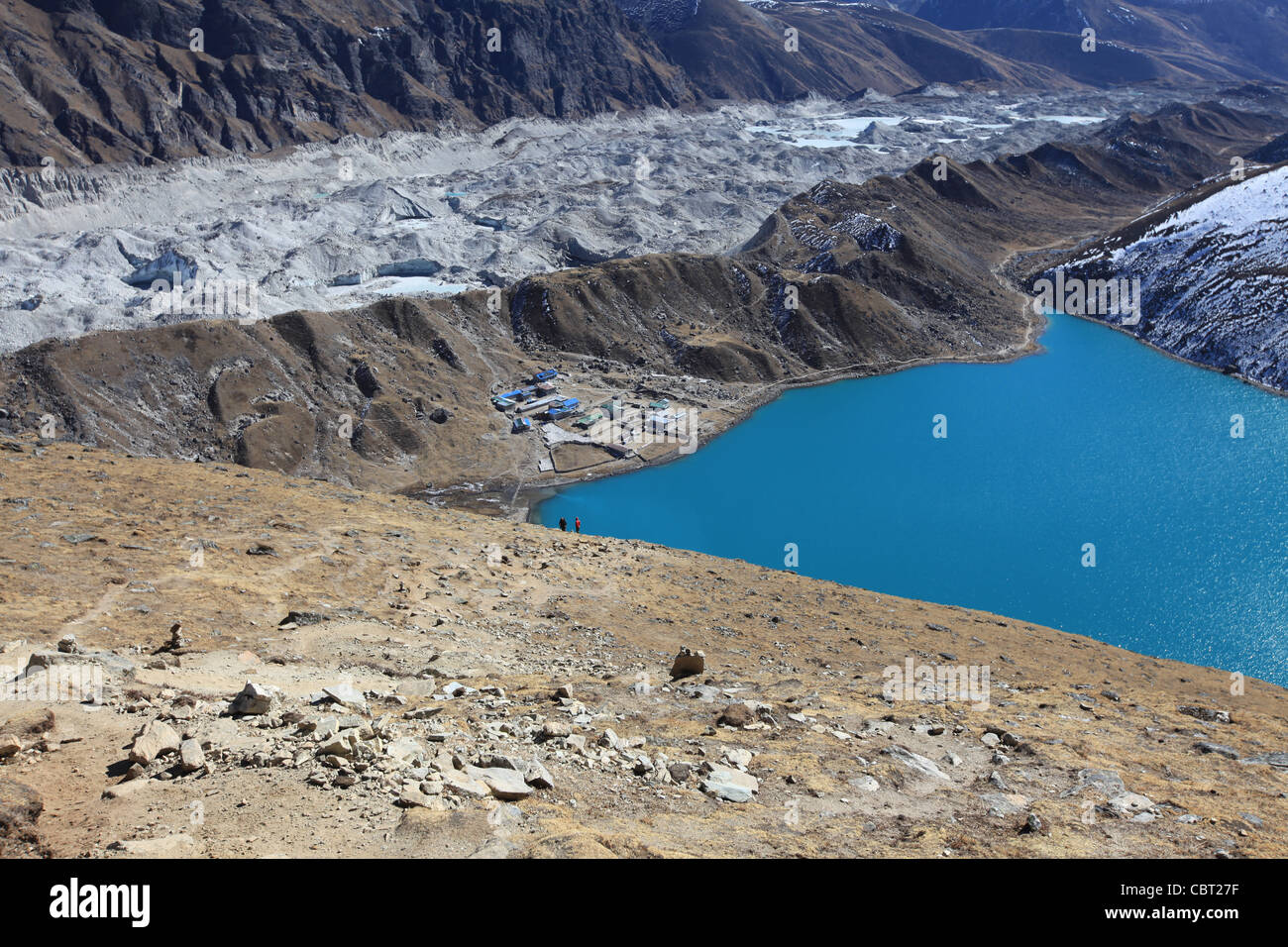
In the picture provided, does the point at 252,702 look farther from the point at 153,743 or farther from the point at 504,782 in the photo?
the point at 504,782

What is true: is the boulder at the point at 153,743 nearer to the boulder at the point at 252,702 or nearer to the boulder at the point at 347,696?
the boulder at the point at 252,702

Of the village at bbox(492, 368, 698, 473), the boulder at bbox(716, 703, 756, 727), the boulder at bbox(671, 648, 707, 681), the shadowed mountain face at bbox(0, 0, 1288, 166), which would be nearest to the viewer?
the boulder at bbox(716, 703, 756, 727)

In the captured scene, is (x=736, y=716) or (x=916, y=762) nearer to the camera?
(x=916, y=762)

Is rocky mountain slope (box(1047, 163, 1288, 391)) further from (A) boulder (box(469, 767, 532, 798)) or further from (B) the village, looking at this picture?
(A) boulder (box(469, 767, 532, 798))

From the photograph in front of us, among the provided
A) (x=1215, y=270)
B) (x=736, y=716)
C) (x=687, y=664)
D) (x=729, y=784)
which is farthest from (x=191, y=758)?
(x=1215, y=270)

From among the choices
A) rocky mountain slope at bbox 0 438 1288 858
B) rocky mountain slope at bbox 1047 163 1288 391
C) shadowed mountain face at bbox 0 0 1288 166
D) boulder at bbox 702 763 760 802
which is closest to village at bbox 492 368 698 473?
rocky mountain slope at bbox 0 438 1288 858

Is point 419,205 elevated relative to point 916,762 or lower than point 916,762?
elevated
